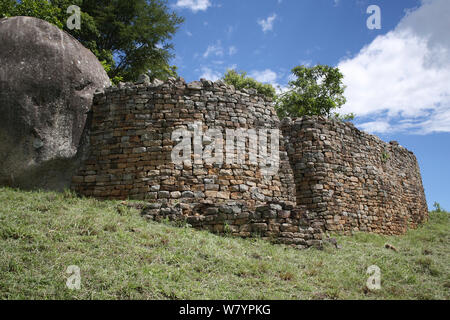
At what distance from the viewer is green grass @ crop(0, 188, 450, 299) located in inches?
179

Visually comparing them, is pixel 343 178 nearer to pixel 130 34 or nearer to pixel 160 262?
pixel 160 262

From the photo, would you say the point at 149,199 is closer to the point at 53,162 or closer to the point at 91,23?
the point at 53,162

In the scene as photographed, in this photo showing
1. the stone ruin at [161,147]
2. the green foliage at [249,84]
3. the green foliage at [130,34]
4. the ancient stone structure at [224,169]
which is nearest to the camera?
the ancient stone structure at [224,169]

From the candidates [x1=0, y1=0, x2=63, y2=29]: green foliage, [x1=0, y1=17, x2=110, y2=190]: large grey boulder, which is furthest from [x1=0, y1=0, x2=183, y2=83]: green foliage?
[x1=0, y1=17, x2=110, y2=190]: large grey boulder

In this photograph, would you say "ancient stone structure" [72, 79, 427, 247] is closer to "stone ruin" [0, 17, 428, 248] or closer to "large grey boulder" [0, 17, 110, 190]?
"stone ruin" [0, 17, 428, 248]

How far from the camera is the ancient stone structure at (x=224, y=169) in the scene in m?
7.66

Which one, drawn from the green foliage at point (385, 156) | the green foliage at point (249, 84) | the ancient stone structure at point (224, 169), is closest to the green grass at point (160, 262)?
the ancient stone structure at point (224, 169)

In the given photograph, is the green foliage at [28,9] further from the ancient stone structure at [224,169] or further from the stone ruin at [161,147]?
the ancient stone structure at [224,169]

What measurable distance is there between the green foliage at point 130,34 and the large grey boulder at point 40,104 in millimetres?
7091

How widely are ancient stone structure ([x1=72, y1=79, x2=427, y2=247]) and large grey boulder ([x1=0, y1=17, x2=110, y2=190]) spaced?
0.51 meters

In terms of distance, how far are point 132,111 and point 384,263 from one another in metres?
6.93

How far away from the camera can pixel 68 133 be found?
891 centimetres

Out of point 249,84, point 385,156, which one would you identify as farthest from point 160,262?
point 249,84
